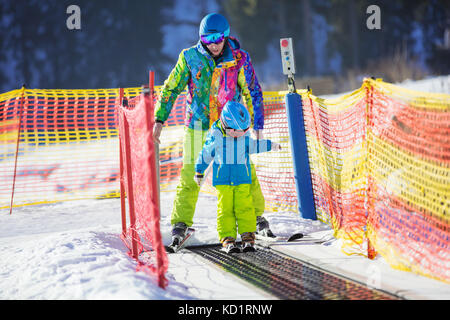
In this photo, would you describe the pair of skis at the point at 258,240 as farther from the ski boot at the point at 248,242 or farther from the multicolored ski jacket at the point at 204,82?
the multicolored ski jacket at the point at 204,82

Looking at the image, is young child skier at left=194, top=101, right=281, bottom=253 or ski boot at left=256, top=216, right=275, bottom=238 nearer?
young child skier at left=194, top=101, right=281, bottom=253

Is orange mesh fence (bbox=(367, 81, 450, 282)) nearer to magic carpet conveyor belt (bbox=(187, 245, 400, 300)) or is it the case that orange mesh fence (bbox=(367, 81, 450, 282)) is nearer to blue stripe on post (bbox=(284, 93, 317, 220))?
magic carpet conveyor belt (bbox=(187, 245, 400, 300))

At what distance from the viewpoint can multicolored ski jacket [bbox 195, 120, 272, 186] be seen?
15.7 ft

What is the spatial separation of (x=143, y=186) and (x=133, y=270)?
0.66 meters

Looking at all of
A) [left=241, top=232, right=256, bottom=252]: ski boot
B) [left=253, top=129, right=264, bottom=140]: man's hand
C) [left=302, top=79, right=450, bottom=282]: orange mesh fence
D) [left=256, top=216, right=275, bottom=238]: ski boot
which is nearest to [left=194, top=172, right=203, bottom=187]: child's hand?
[left=241, top=232, right=256, bottom=252]: ski boot

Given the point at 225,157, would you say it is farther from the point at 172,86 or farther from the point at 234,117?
the point at 172,86

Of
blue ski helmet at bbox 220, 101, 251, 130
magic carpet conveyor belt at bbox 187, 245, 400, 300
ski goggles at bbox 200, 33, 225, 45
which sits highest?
ski goggles at bbox 200, 33, 225, 45

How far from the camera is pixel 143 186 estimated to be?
13.5 ft

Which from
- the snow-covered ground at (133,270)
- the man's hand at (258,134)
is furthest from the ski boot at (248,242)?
the man's hand at (258,134)

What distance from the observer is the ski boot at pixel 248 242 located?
15.8ft

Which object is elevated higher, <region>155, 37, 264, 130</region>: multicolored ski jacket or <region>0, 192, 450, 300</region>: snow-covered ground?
<region>155, 37, 264, 130</region>: multicolored ski jacket

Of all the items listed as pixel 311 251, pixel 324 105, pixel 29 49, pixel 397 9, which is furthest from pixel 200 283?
pixel 397 9

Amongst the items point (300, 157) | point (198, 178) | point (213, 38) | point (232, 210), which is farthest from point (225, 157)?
point (300, 157)

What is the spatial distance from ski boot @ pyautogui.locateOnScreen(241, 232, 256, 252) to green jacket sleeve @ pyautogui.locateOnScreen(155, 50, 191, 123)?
1.39 metres
